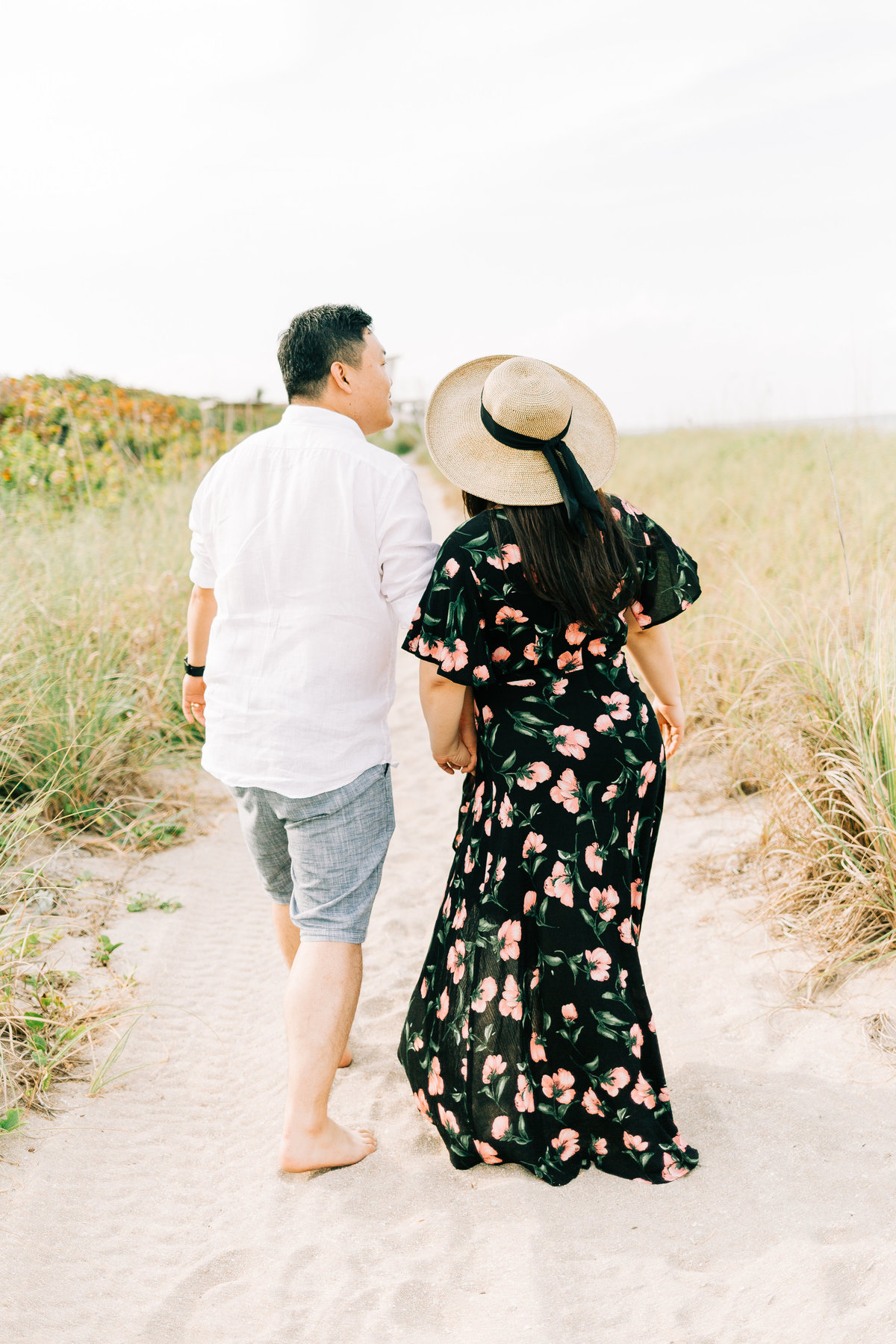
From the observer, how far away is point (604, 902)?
200 cm

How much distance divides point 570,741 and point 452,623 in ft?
1.19

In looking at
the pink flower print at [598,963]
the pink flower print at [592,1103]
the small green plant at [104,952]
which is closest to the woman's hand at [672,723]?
the pink flower print at [598,963]

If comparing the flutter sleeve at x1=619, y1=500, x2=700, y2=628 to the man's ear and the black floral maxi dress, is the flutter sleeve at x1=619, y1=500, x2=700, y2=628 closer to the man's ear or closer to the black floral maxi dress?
the black floral maxi dress

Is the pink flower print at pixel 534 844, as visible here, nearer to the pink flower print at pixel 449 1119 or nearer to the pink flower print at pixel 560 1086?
the pink flower print at pixel 560 1086

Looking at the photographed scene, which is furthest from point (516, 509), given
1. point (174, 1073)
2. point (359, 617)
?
point (174, 1073)

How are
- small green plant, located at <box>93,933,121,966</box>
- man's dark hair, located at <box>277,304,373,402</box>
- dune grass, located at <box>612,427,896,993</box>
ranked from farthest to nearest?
small green plant, located at <box>93,933,121,966</box>, dune grass, located at <box>612,427,896,993</box>, man's dark hair, located at <box>277,304,373,402</box>

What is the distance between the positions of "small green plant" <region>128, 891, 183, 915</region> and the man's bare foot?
1.42m

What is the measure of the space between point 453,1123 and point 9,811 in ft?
7.47

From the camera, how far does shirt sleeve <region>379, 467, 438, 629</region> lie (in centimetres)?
197

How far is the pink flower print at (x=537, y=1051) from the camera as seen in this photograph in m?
2.04

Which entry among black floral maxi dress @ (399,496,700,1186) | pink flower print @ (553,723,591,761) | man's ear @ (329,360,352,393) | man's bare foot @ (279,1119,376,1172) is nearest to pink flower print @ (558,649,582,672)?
black floral maxi dress @ (399,496,700,1186)

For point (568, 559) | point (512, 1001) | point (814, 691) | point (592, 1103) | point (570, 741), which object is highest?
point (568, 559)

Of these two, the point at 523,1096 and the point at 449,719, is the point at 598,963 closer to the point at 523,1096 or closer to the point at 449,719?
the point at 523,1096

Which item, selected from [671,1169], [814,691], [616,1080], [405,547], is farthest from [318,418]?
[814,691]
